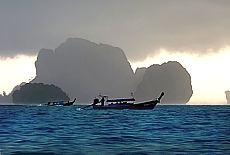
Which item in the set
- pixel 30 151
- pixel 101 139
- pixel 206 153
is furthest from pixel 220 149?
pixel 30 151

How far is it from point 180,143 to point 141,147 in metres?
4.99

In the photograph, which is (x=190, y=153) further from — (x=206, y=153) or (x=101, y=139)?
(x=101, y=139)

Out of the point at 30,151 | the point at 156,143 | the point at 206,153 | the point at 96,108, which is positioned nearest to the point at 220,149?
→ the point at 206,153

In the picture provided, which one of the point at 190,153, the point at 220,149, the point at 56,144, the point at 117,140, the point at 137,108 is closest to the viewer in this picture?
the point at 190,153

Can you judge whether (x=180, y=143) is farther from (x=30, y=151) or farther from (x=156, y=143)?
(x=30, y=151)

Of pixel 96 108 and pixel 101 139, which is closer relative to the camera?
pixel 101 139

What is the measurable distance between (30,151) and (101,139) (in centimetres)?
1028

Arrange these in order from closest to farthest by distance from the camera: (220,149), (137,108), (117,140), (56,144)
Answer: (220,149), (56,144), (117,140), (137,108)

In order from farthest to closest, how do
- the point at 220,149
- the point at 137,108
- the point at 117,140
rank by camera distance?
the point at 137,108
the point at 117,140
the point at 220,149

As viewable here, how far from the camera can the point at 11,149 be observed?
101 feet

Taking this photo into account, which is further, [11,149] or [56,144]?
[56,144]

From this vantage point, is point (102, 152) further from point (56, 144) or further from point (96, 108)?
point (96, 108)

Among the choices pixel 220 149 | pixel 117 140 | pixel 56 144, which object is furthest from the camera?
pixel 117 140

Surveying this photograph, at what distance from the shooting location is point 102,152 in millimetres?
29516
